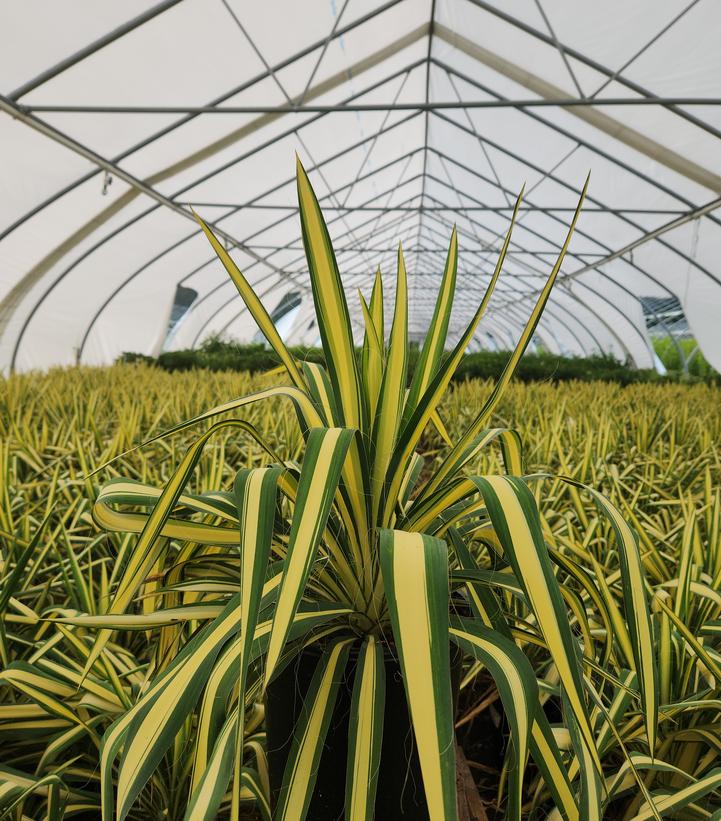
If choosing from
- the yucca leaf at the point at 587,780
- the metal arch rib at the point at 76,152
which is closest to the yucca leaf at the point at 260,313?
the yucca leaf at the point at 587,780

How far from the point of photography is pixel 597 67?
4227 mm

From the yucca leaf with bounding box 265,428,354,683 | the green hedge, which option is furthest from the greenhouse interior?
the green hedge

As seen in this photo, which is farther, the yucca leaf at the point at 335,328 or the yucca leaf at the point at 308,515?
the yucca leaf at the point at 335,328

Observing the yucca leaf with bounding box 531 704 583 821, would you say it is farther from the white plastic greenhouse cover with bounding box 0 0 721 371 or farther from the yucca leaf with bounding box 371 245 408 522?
the white plastic greenhouse cover with bounding box 0 0 721 371

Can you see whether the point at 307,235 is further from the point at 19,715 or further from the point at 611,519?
the point at 19,715

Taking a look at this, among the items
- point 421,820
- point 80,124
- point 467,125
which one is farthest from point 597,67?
point 421,820

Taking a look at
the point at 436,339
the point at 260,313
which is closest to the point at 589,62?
the point at 436,339

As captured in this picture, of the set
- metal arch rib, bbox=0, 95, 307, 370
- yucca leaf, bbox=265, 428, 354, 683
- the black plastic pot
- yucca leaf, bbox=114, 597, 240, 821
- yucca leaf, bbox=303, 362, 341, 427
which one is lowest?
the black plastic pot

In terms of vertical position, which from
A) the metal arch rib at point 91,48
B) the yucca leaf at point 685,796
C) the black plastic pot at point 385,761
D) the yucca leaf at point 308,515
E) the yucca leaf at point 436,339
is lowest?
the yucca leaf at point 685,796

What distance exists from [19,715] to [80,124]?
14.6 feet

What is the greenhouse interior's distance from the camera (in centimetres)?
47

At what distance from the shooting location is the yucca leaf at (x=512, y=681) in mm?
415

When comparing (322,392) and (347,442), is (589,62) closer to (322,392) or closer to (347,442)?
(322,392)

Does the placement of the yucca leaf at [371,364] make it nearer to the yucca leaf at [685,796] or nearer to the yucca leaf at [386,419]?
the yucca leaf at [386,419]
